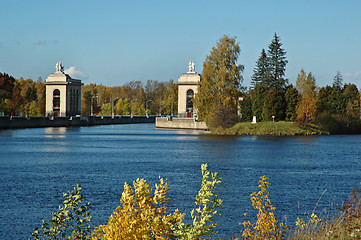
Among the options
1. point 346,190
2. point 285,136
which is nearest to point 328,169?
point 346,190

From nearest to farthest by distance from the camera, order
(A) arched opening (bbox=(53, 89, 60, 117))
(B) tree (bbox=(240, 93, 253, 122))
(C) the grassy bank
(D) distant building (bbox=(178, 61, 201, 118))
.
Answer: (C) the grassy bank
(B) tree (bbox=(240, 93, 253, 122))
(D) distant building (bbox=(178, 61, 201, 118))
(A) arched opening (bbox=(53, 89, 60, 117))

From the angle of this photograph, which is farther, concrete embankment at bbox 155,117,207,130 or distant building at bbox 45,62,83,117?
distant building at bbox 45,62,83,117

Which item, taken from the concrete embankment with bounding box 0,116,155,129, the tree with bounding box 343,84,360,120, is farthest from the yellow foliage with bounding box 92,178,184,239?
the concrete embankment with bounding box 0,116,155,129

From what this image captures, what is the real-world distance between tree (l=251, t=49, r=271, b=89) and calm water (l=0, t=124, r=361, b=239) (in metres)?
47.2

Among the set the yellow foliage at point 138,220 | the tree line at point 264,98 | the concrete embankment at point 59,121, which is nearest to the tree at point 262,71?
the tree line at point 264,98

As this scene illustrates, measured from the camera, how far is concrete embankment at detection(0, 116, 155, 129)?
103m

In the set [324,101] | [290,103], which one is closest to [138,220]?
[290,103]

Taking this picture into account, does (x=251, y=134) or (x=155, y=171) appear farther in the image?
(x=251, y=134)

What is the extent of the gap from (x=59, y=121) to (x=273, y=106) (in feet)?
165

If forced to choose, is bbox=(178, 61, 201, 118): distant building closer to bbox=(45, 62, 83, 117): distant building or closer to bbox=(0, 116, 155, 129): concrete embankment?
bbox=(0, 116, 155, 129): concrete embankment

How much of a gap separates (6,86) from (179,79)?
41973 millimetres

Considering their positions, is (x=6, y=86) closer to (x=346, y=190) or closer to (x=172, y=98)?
(x=172, y=98)

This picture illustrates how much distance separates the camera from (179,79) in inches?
4924

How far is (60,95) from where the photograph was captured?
129875mm
